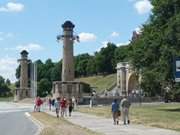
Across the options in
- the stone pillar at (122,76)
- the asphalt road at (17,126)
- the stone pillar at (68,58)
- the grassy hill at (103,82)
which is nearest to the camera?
the asphalt road at (17,126)

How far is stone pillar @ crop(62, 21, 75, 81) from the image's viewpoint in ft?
382

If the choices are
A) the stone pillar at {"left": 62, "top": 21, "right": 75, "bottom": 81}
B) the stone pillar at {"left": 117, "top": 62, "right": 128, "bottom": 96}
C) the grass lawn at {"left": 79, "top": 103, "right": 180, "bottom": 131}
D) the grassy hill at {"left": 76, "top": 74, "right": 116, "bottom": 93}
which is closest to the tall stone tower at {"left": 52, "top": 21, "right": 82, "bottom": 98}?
the stone pillar at {"left": 62, "top": 21, "right": 75, "bottom": 81}

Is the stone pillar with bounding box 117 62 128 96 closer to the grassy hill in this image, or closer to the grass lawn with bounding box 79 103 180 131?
the grassy hill

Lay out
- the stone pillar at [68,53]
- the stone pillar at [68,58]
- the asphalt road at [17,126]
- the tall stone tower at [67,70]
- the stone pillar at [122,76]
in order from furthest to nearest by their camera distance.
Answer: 1. the stone pillar at [122,76]
2. the stone pillar at [68,53]
3. the stone pillar at [68,58]
4. the tall stone tower at [67,70]
5. the asphalt road at [17,126]

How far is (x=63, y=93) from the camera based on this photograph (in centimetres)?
11144

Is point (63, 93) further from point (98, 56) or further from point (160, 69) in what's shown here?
point (98, 56)

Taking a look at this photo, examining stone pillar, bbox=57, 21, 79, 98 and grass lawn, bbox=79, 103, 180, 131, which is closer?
grass lawn, bbox=79, 103, 180, 131

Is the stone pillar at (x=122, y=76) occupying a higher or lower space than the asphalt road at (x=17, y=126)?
higher

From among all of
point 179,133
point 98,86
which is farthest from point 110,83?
point 179,133

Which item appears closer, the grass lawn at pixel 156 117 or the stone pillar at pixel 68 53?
the grass lawn at pixel 156 117

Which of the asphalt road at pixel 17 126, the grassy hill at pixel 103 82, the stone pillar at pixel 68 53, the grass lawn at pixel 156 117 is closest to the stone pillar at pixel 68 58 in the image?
the stone pillar at pixel 68 53

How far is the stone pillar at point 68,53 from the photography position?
382 feet

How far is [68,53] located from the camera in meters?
118

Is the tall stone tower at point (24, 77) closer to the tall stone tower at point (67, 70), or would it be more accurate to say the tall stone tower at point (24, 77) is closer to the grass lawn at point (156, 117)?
the tall stone tower at point (67, 70)
